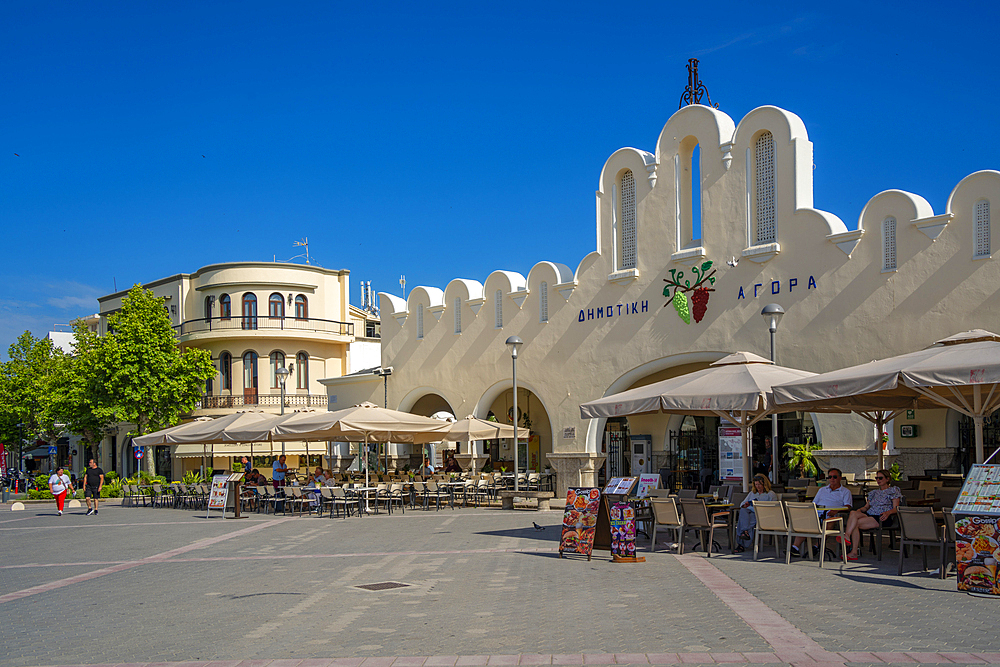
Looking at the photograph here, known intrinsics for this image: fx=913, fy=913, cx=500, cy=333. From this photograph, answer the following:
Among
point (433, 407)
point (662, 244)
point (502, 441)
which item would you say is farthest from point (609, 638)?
point (433, 407)

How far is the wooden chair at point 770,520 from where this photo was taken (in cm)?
1238

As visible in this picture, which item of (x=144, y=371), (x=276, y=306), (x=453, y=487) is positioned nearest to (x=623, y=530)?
(x=453, y=487)

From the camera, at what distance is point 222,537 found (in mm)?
17609

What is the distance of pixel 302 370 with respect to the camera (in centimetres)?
4684

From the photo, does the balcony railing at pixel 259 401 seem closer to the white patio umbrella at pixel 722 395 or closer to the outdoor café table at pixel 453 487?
the outdoor café table at pixel 453 487

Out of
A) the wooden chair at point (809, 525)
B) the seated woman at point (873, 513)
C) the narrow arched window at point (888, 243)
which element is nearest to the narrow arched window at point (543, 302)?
the narrow arched window at point (888, 243)

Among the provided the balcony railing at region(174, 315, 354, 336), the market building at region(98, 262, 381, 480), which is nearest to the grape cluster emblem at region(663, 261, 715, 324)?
the market building at region(98, 262, 381, 480)

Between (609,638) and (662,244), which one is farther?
(662,244)

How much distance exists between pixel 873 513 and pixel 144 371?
110 ft

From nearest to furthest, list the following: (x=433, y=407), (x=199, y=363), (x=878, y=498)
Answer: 1. (x=878, y=498)
2. (x=433, y=407)
3. (x=199, y=363)

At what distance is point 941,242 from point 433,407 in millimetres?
19935

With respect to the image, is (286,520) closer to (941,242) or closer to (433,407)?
(433,407)

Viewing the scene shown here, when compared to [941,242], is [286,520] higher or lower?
lower

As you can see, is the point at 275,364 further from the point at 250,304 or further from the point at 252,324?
the point at 250,304
